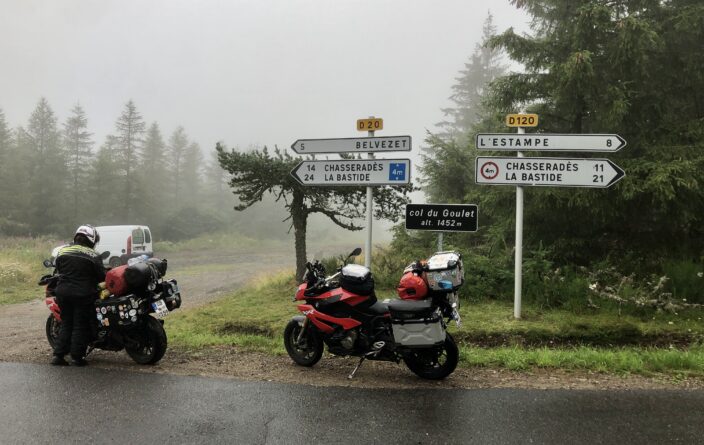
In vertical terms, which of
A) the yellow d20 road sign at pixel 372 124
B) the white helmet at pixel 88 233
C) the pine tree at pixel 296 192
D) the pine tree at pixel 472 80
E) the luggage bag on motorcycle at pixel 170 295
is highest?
the pine tree at pixel 472 80

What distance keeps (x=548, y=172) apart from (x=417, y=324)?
392 cm

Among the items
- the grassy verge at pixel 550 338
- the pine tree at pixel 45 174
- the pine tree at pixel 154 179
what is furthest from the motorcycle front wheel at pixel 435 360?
the pine tree at pixel 154 179

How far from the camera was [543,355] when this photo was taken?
18.9 feet

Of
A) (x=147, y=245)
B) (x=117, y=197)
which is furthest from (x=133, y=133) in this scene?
(x=147, y=245)

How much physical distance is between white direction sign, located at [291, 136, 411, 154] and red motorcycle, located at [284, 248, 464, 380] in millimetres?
2812

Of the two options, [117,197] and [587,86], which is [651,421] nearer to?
[587,86]

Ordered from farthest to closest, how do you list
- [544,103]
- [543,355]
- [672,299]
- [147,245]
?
[147,245]
[544,103]
[672,299]
[543,355]

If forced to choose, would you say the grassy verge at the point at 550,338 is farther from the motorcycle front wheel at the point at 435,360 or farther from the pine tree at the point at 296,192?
the pine tree at the point at 296,192

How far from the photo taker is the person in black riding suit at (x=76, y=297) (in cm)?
597

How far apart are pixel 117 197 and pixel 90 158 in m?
6.02

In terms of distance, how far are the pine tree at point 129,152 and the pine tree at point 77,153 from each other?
281 centimetres

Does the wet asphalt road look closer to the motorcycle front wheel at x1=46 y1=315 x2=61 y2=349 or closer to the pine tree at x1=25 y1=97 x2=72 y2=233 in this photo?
the motorcycle front wheel at x1=46 y1=315 x2=61 y2=349

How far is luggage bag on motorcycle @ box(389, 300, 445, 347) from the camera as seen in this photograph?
4.96 m

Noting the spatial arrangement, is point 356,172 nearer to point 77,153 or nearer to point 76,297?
point 76,297
